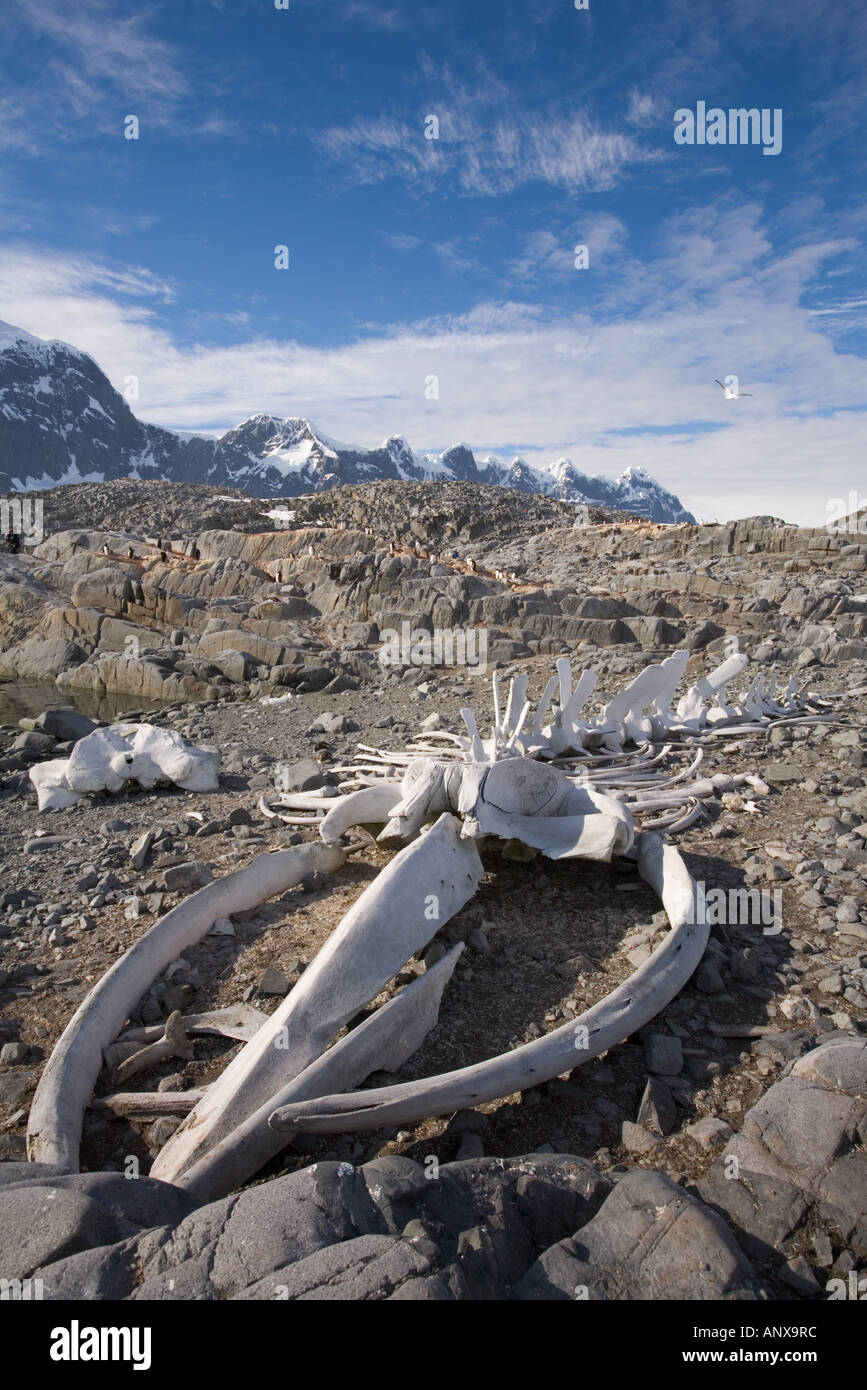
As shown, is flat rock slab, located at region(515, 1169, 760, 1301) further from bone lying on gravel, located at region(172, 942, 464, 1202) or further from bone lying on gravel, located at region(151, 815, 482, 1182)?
bone lying on gravel, located at region(151, 815, 482, 1182)

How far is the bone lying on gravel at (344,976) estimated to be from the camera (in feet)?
7.75

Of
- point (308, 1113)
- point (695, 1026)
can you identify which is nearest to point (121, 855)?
point (308, 1113)

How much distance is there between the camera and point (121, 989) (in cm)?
316

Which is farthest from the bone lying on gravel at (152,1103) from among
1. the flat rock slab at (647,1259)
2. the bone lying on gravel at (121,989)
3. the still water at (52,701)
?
the still water at (52,701)

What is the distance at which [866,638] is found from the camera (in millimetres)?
14680

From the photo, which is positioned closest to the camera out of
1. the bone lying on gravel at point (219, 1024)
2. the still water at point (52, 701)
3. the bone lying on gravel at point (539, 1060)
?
the bone lying on gravel at point (539, 1060)

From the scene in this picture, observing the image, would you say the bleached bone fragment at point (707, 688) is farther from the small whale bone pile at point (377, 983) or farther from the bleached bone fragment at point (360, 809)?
the bleached bone fragment at point (360, 809)

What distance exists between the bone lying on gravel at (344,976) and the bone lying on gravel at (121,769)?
159 inches

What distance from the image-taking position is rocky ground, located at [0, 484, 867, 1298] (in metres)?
1.77

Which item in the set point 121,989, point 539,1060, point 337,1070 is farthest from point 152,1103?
point 539,1060
